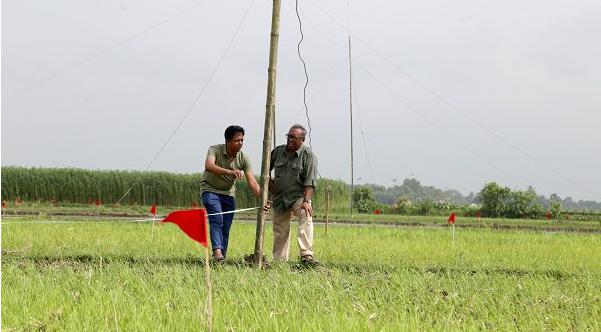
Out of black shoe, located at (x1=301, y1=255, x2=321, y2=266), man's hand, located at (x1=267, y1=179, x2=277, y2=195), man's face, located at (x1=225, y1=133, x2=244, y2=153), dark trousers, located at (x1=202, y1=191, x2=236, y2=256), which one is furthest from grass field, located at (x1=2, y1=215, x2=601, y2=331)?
man's face, located at (x1=225, y1=133, x2=244, y2=153)

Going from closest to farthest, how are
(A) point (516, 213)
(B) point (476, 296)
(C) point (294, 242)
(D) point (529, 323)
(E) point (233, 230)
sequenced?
(D) point (529, 323), (B) point (476, 296), (C) point (294, 242), (E) point (233, 230), (A) point (516, 213)

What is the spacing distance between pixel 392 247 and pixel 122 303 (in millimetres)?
6841

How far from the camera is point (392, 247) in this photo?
11.8m

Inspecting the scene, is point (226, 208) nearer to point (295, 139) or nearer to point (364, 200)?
point (295, 139)

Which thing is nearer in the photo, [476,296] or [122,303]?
[122,303]

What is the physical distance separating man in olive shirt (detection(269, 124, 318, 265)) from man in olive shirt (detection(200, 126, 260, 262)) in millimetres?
372

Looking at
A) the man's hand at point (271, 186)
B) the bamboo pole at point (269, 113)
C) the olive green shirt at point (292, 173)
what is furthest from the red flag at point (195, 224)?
the man's hand at point (271, 186)

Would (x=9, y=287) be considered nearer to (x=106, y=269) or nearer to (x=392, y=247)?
(x=106, y=269)

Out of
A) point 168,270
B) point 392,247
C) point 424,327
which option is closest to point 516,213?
point 392,247

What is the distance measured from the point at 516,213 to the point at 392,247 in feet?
85.0

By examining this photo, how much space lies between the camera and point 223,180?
31.6 feet

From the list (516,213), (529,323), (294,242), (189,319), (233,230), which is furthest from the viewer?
(516,213)

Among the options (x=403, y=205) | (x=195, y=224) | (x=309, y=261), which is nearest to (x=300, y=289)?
(x=195, y=224)

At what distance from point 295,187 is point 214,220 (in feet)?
3.53
